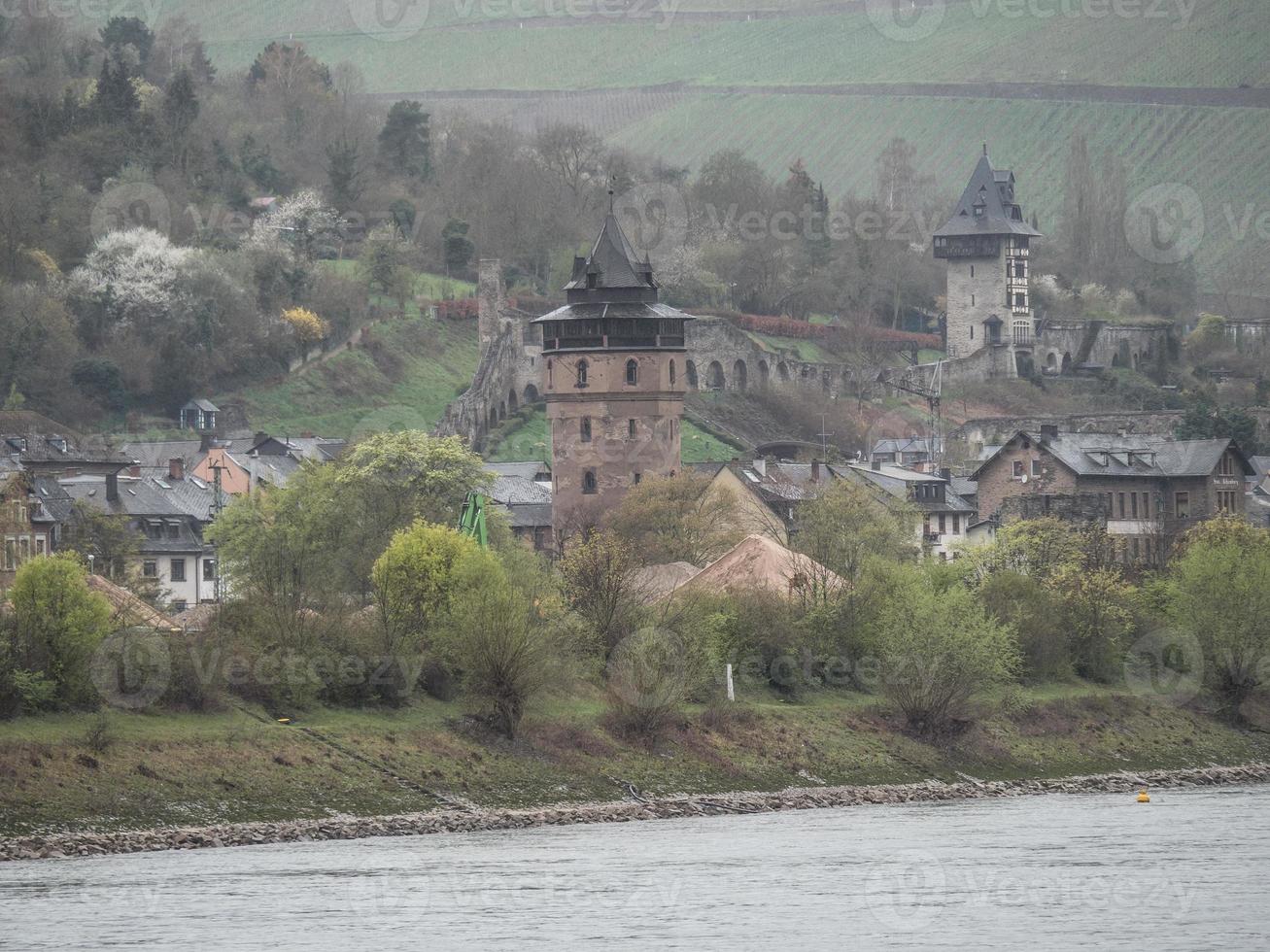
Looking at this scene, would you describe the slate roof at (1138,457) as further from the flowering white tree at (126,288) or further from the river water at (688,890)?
the river water at (688,890)

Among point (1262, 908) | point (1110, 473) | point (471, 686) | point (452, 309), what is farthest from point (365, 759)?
point (452, 309)

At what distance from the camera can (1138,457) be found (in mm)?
119062

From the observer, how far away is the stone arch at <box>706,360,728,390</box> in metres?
168

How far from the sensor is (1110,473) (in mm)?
118062

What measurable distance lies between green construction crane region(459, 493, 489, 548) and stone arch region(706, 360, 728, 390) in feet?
239

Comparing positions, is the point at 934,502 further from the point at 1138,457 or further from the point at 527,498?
the point at 527,498

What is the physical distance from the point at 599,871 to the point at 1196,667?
125ft

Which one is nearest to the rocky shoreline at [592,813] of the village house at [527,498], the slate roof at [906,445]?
the village house at [527,498]

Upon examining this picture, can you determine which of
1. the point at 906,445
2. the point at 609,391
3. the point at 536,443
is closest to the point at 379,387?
the point at 536,443

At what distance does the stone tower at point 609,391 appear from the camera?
108875 mm

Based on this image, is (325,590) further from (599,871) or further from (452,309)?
(452,309)

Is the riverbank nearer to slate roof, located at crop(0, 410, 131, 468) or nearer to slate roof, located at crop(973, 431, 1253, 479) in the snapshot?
slate roof, located at crop(973, 431, 1253, 479)

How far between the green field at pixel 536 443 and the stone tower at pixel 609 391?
29.9 meters

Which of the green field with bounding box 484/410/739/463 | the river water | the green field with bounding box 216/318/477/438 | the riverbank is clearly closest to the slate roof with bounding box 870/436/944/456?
the green field with bounding box 484/410/739/463
